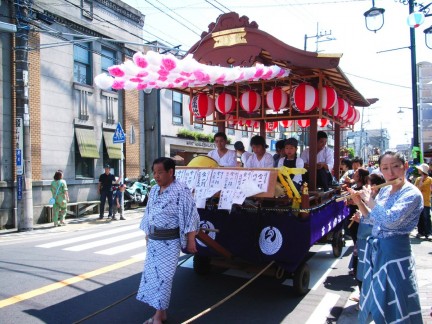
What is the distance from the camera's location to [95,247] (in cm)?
821

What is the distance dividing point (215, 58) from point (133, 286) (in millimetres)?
3609

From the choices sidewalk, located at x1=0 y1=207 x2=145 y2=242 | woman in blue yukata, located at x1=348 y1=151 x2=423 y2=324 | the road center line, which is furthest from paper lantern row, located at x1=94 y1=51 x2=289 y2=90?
sidewalk, located at x1=0 y1=207 x2=145 y2=242

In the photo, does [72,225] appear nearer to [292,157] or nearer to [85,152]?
[85,152]

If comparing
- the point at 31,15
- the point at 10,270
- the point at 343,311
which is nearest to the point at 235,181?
the point at 343,311

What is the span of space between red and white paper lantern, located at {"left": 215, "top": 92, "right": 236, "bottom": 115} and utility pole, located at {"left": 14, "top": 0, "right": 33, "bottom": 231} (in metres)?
6.42

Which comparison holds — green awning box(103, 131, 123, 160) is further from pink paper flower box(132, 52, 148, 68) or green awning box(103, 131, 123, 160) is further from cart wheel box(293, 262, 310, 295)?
cart wheel box(293, 262, 310, 295)

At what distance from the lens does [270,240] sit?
489 centimetres

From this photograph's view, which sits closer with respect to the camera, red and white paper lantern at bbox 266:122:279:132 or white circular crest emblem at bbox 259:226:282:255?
white circular crest emblem at bbox 259:226:282:255

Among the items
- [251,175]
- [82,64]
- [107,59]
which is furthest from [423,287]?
[107,59]

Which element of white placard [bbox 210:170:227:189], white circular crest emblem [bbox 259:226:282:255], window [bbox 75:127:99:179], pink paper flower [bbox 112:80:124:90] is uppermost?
pink paper flower [bbox 112:80:124:90]

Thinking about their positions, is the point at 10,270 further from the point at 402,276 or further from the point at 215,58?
the point at 402,276

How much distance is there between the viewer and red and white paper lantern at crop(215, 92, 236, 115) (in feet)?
22.4

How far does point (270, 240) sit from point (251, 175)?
899 millimetres

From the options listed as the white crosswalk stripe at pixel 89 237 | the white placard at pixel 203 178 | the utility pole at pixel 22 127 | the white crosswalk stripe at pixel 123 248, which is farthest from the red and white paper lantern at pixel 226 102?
the utility pole at pixel 22 127
